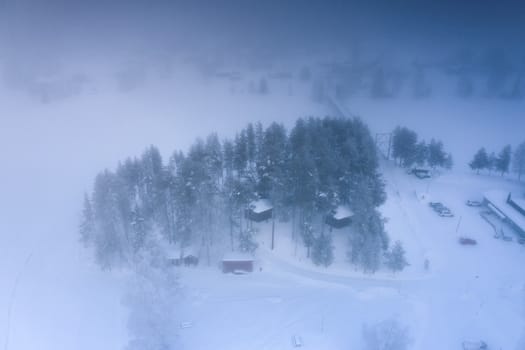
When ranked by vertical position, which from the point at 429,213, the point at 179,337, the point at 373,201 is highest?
the point at 373,201

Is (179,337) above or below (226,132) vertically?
below

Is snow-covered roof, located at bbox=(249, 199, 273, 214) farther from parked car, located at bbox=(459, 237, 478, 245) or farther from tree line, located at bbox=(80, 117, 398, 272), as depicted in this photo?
parked car, located at bbox=(459, 237, 478, 245)

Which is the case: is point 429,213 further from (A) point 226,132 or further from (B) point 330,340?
(A) point 226,132

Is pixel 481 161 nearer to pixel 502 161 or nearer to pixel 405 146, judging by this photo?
pixel 502 161

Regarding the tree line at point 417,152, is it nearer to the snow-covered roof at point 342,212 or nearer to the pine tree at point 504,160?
the pine tree at point 504,160

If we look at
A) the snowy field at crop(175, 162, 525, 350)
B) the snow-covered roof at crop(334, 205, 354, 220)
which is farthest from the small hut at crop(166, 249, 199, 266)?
the snow-covered roof at crop(334, 205, 354, 220)

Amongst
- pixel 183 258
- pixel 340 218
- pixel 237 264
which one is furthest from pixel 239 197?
pixel 340 218

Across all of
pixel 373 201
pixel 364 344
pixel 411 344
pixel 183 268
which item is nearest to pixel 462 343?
pixel 411 344
